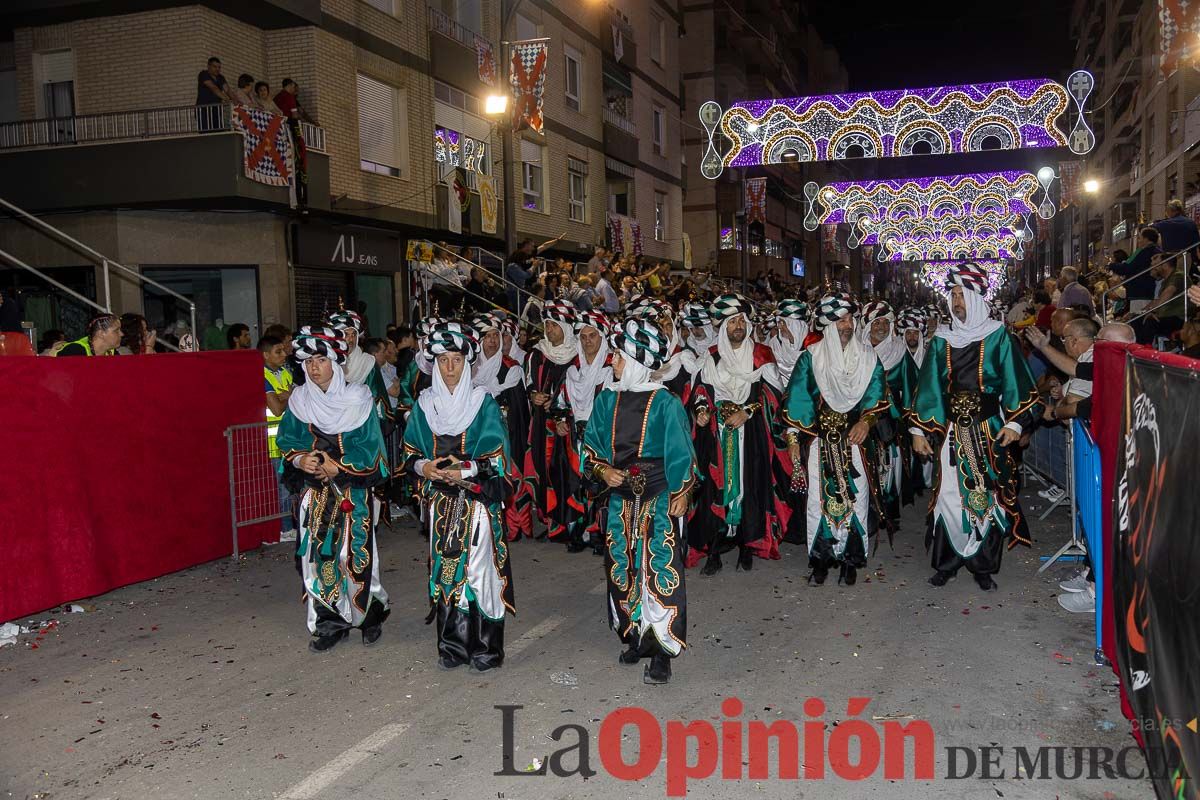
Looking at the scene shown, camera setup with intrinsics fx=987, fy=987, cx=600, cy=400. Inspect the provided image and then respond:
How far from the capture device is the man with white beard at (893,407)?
9047 millimetres

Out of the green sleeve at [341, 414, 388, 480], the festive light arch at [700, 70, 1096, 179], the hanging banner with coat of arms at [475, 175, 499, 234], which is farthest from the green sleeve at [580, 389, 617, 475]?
the hanging banner with coat of arms at [475, 175, 499, 234]

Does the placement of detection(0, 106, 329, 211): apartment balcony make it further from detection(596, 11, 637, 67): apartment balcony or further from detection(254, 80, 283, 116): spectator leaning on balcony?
detection(596, 11, 637, 67): apartment balcony

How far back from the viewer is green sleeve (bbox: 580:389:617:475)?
5.77 metres

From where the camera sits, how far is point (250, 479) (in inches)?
356

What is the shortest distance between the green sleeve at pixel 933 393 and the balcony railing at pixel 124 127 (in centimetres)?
1112

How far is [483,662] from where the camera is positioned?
570cm

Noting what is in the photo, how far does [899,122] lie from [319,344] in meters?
14.0

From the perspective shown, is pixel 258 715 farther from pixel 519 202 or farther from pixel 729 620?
pixel 519 202

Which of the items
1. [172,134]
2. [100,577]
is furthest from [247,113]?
[100,577]

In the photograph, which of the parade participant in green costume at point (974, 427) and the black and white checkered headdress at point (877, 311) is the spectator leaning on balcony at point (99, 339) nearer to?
the parade participant in green costume at point (974, 427)

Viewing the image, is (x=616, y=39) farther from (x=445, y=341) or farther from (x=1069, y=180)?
(x=445, y=341)

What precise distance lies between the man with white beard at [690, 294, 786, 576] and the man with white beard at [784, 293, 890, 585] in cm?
49

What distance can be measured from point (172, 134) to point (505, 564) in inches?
469

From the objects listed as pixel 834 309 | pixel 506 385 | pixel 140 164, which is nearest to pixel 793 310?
pixel 834 309
